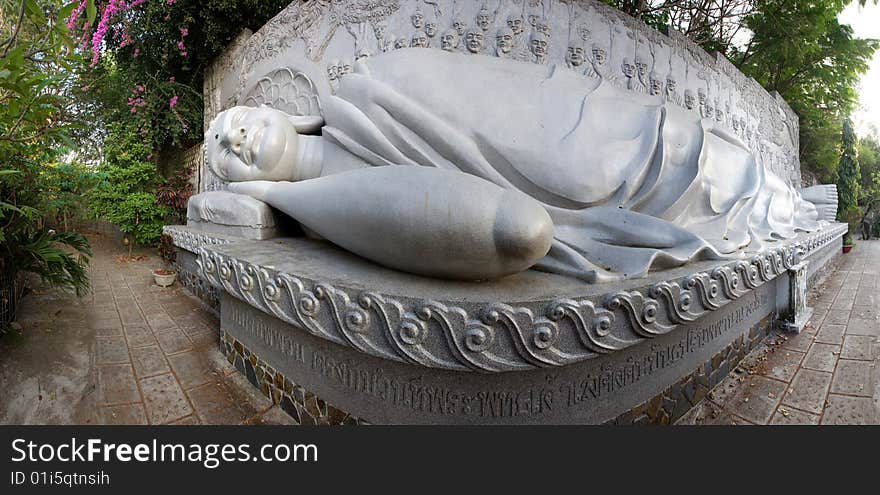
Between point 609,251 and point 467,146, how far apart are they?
84 cm

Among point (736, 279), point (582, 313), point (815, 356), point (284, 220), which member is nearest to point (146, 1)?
point (284, 220)

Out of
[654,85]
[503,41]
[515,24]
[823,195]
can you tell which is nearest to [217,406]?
[503,41]

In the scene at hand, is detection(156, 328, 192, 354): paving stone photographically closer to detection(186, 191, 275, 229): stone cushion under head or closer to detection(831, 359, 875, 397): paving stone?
detection(186, 191, 275, 229): stone cushion under head

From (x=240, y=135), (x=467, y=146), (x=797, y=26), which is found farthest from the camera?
(x=797, y=26)

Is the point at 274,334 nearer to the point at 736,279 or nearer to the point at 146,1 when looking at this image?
the point at 736,279

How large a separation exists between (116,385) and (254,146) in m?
1.39

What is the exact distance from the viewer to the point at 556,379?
121 cm

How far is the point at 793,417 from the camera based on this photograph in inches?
57.4

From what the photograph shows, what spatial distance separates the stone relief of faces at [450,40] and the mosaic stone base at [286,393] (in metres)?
2.30

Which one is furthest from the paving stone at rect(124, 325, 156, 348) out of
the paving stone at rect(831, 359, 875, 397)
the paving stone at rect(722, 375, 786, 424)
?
the paving stone at rect(831, 359, 875, 397)

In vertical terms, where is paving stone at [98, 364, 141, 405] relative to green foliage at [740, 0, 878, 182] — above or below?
below

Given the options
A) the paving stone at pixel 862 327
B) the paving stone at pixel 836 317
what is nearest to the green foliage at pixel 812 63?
the paving stone at pixel 836 317

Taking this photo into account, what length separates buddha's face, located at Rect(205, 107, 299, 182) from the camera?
2.11 meters

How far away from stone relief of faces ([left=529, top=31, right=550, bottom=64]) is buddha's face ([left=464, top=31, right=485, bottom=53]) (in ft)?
1.24
